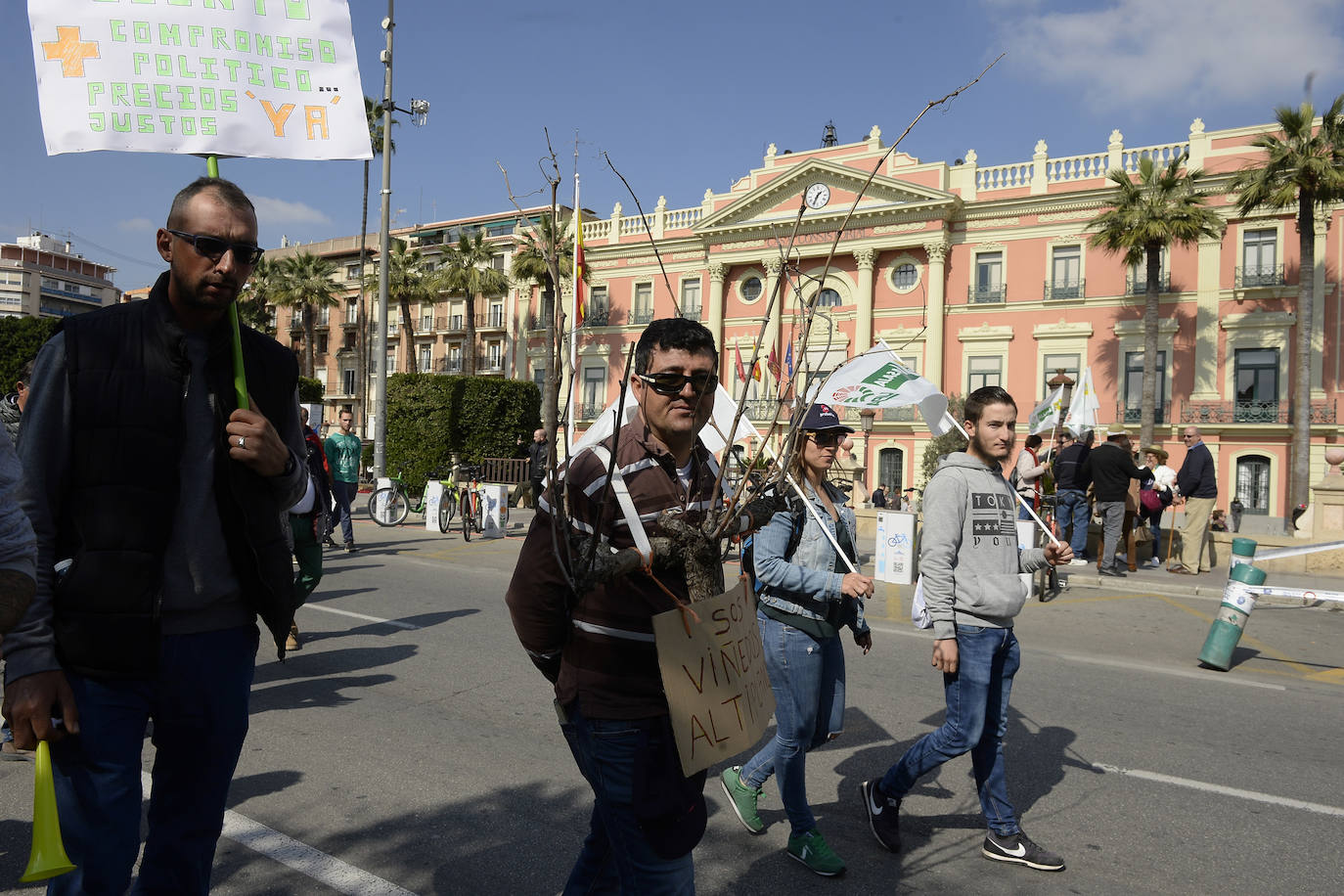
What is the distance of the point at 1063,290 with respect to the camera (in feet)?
113

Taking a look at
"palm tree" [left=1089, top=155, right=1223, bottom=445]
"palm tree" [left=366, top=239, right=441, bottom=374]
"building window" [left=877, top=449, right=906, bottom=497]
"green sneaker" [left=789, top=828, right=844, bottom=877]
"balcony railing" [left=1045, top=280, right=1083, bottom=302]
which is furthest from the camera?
"palm tree" [left=366, top=239, right=441, bottom=374]

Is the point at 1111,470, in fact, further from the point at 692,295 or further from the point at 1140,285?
the point at 692,295

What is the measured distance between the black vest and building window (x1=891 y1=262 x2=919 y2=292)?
3728 centimetres

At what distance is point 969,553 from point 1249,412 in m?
33.7

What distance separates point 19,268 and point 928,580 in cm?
12907

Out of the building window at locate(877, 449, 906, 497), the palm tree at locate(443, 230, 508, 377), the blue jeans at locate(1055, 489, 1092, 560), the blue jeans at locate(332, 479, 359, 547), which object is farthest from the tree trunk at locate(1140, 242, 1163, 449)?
the palm tree at locate(443, 230, 508, 377)

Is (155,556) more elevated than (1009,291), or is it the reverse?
(1009,291)

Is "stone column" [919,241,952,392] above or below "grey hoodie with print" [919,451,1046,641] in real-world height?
above

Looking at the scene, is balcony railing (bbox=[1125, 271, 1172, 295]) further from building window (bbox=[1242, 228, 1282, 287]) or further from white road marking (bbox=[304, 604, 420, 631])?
white road marking (bbox=[304, 604, 420, 631])

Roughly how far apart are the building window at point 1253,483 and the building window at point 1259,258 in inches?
244

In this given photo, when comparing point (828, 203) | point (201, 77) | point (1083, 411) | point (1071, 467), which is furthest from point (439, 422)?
point (201, 77)

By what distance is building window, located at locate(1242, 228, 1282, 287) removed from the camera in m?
31.0

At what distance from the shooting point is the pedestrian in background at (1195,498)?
13109 mm

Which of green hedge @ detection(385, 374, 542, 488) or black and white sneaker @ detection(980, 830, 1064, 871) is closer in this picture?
black and white sneaker @ detection(980, 830, 1064, 871)
